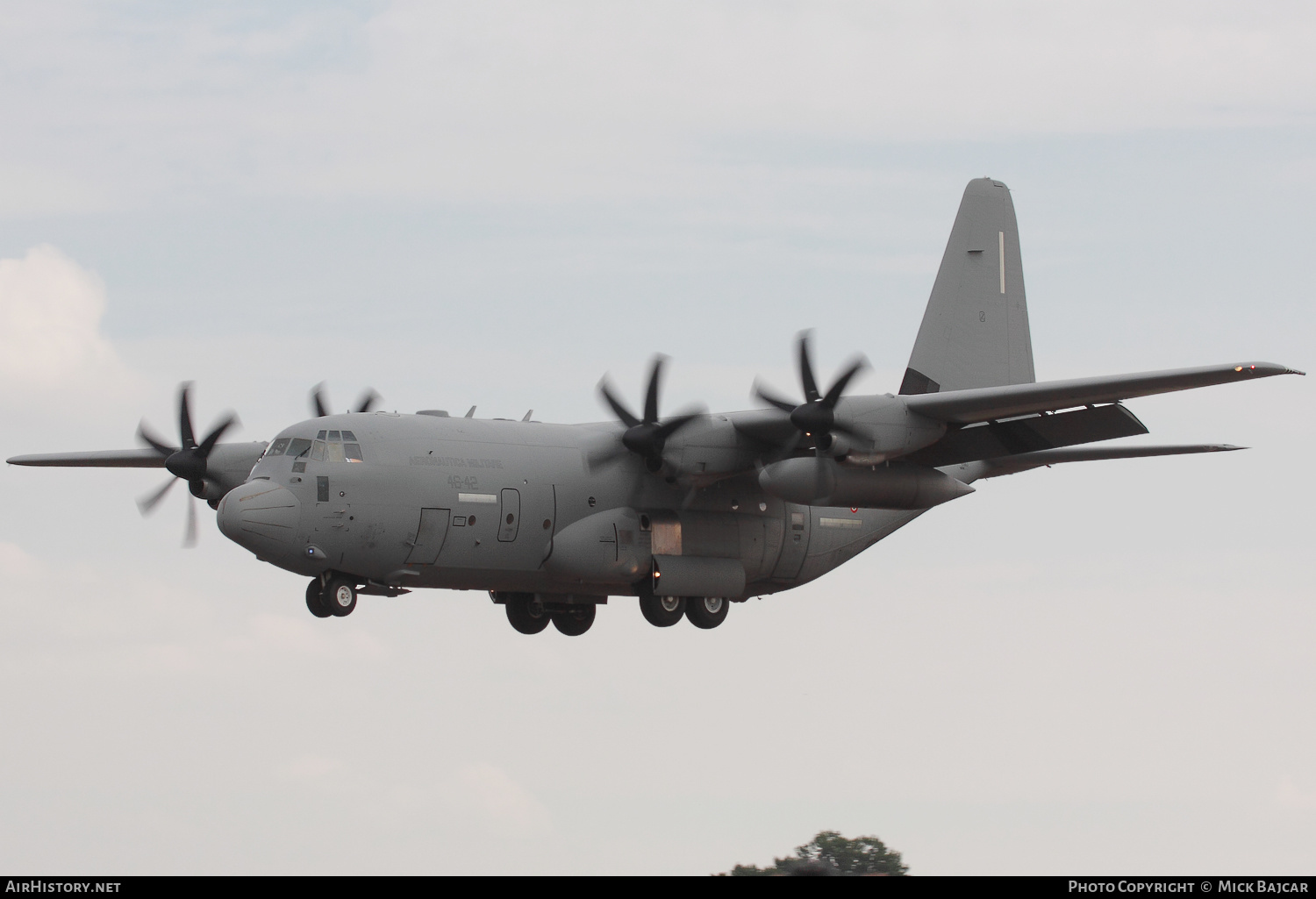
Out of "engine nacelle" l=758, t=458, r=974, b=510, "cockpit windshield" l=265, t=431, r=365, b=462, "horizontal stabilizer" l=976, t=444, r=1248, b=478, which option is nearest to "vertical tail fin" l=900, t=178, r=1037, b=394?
"horizontal stabilizer" l=976, t=444, r=1248, b=478

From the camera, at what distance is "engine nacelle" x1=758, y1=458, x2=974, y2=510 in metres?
25.5

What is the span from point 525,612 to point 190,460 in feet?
21.5

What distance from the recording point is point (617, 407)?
27906mm

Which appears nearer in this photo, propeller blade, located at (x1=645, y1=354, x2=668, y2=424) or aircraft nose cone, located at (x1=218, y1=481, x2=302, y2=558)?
aircraft nose cone, located at (x1=218, y1=481, x2=302, y2=558)

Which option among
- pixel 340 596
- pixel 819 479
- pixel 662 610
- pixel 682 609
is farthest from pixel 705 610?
pixel 340 596

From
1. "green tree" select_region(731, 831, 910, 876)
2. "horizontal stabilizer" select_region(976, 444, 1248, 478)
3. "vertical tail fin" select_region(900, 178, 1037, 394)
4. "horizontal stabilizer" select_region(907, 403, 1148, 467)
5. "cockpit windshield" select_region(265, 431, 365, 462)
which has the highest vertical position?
"vertical tail fin" select_region(900, 178, 1037, 394)

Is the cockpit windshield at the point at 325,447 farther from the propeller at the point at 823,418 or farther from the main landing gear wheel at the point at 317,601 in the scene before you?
the propeller at the point at 823,418

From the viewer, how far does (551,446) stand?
27.7 metres

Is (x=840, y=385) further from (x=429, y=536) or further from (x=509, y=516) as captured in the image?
(x=429, y=536)

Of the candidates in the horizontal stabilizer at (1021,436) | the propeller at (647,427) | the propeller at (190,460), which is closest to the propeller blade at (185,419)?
the propeller at (190,460)

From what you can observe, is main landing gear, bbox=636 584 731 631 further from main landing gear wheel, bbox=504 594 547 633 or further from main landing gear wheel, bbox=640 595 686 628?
main landing gear wheel, bbox=504 594 547 633

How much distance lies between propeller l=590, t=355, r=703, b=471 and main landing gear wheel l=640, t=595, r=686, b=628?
89.6 inches
